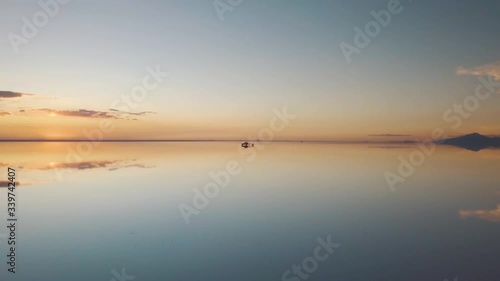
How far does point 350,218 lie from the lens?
16281 mm

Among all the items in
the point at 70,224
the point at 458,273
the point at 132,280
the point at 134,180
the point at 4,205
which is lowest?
the point at 458,273

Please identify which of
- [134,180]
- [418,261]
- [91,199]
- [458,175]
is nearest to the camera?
[418,261]

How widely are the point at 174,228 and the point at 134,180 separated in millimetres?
12215

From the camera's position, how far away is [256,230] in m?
14.7

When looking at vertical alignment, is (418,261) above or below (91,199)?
below

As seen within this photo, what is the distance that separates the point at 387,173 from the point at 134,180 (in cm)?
2089

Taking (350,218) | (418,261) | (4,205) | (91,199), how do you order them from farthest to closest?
(91,199) < (4,205) < (350,218) < (418,261)

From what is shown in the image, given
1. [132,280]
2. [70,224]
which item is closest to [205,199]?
[70,224]

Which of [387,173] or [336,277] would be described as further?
[387,173]

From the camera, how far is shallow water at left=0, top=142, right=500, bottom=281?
11.1 meters

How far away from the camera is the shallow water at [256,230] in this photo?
11.1 metres

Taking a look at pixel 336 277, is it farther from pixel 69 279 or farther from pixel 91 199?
pixel 91 199

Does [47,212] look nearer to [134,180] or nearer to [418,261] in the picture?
[134,180]

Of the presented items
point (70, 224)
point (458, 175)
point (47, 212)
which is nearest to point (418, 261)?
point (70, 224)
